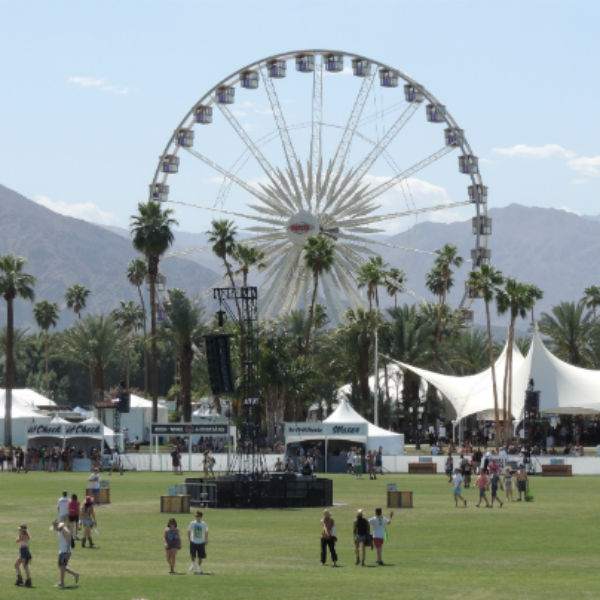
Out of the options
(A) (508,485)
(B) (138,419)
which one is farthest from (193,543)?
(B) (138,419)

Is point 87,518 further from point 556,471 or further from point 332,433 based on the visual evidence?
point 332,433

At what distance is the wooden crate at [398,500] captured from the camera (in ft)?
156

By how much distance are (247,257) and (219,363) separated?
35.4 metres

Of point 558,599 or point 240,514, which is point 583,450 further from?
point 558,599

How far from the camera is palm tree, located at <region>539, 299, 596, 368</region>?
109m

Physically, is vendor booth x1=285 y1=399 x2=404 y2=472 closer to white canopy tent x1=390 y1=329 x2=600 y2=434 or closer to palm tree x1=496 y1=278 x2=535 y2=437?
palm tree x1=496 y1=278 x2=535 y2=437

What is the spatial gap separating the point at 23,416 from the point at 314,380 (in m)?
22.9

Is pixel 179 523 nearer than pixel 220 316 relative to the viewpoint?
Yes

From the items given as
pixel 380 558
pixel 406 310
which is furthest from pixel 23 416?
pixel 380 558

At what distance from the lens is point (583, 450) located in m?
84.2

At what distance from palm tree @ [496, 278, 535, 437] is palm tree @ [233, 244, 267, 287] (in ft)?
55.5

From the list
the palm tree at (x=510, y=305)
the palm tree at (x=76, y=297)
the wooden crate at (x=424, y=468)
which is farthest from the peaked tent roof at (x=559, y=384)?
the palm tree at (x=76, y=297)

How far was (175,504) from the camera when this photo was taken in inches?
1823

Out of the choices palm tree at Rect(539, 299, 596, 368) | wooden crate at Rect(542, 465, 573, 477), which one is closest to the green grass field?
wooden crate at Rect(542, 465, 573, 477)
